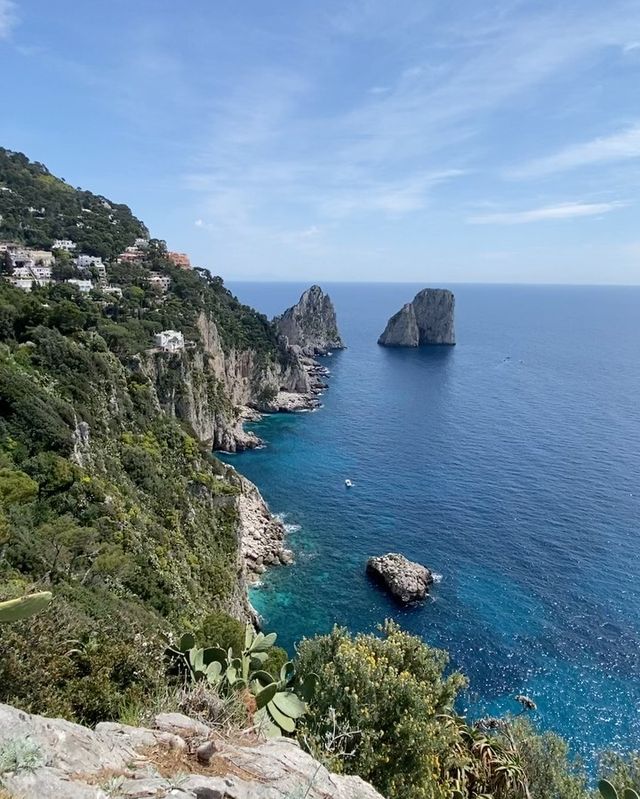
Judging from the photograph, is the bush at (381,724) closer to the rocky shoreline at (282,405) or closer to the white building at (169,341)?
the rocky shoreline at (282,405)

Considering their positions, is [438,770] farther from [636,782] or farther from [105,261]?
[105,261]

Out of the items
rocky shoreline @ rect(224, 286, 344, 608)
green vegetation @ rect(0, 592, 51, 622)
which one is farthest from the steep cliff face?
green vegetation @ rect(0, 592, 51, 622)

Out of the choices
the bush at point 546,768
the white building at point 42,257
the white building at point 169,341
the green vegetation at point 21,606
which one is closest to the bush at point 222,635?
the bush at point 546,768

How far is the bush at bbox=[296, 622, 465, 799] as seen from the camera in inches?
463

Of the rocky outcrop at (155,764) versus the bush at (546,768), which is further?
the bush at (546,768)

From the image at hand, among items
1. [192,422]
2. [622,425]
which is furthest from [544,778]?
[622,425]

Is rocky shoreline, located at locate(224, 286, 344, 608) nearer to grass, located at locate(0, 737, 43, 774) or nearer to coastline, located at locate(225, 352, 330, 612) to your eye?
coastline, located at locate(225, 352, 330, 612)

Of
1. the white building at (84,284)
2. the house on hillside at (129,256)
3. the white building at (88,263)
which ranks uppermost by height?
the house on hillside at (129,256)

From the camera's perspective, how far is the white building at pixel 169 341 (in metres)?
58.3

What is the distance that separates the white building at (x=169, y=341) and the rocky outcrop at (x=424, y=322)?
104378mm

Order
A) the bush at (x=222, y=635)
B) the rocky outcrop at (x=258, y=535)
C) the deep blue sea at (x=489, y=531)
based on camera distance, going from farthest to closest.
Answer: the rocky outcrop at (x=258, y=535) → the deep blue sea at (x=489, y=531) → the bush at (x=222, y=635)

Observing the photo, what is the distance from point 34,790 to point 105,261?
90.3 m

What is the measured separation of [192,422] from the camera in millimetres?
60594

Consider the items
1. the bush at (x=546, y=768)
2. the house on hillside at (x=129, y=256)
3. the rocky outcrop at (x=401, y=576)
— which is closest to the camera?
the bush at (x=546, y=768)
